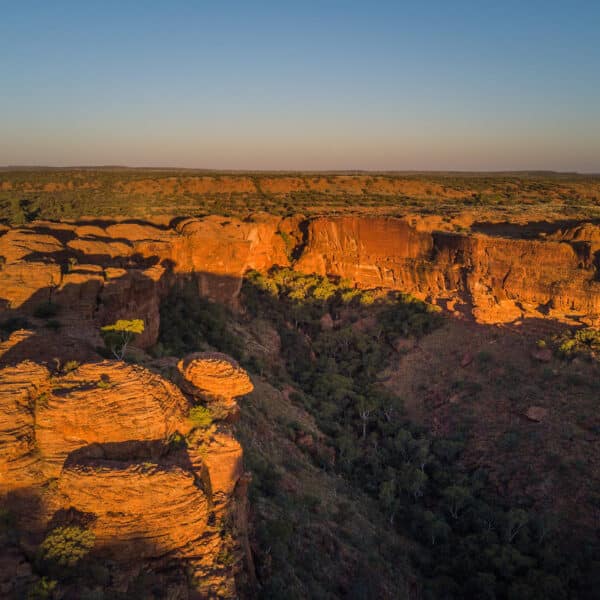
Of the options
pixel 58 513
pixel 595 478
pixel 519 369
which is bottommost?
pixel 595 478

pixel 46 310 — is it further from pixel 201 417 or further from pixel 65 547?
pixel 65 547

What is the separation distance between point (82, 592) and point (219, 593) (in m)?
2.49

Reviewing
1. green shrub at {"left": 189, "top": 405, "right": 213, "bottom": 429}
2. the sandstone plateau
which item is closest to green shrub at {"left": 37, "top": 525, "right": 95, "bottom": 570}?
green shrub at {"left": 189, "top": 405, "right": 213, "bottom": 429}

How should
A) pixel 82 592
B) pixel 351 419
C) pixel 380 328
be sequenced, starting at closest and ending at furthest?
pixel 82 592, pixel 351 419, pixel 380 328

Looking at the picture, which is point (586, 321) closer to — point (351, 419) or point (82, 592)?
point (351, 419)

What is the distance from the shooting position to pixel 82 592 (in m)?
Result: 8.25

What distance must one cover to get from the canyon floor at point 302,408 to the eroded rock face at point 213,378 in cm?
6

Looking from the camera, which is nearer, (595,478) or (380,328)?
(595,478)

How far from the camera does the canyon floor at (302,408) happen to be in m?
9.50

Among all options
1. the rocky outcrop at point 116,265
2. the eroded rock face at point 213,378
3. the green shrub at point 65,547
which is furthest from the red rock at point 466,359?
the green shrub at point 65,547

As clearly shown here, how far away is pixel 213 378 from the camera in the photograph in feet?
43.7

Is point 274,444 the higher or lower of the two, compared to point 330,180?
lower

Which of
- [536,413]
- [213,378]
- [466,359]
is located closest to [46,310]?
[213,378]

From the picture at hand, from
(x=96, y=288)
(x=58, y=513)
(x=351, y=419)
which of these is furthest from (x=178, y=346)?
(x=58, y=513)
